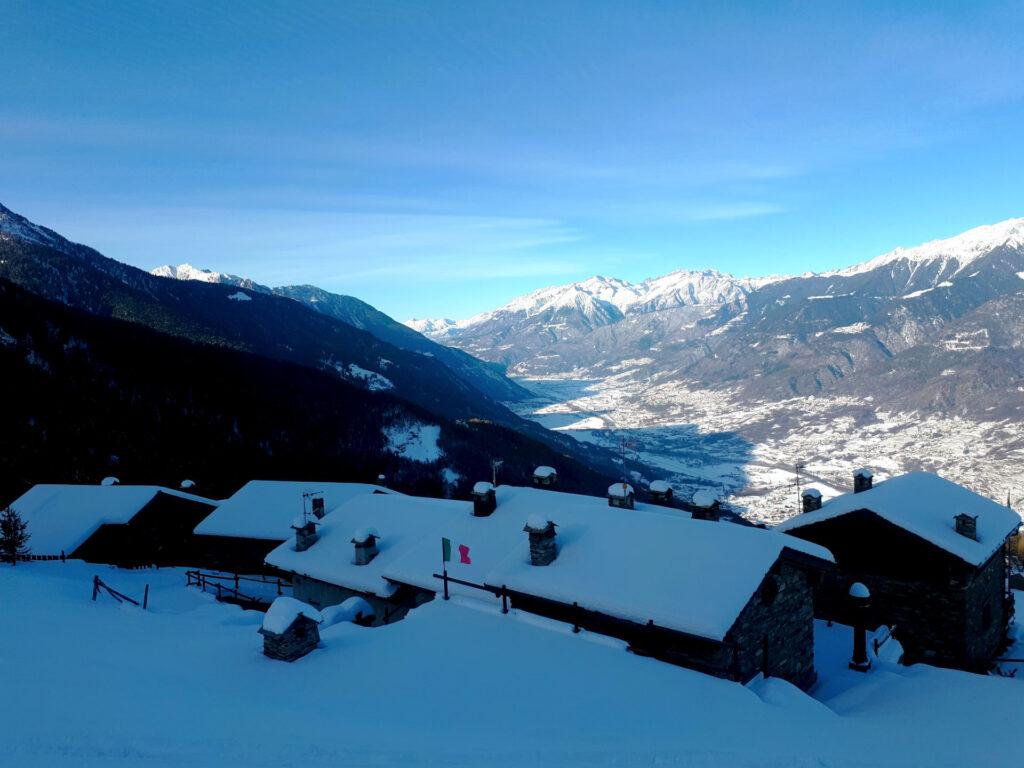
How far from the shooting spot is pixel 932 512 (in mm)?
29469

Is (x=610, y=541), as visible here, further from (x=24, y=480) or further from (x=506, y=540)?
(x=24, y=480)

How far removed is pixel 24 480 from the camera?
78.6 metres

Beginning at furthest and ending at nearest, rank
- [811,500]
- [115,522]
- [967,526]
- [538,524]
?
[115,522] → [811,500] → [967,526] → [538,524]

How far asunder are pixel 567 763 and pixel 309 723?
576cm

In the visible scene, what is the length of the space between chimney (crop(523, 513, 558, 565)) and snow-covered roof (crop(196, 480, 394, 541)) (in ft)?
76.3

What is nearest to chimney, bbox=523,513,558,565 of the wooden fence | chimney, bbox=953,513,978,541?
the wooden fence

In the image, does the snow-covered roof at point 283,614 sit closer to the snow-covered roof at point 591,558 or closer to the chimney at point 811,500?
the snow-covered roof at point 591,558

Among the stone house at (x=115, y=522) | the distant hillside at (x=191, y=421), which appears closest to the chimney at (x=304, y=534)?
the stone house at (x=115, y=522)

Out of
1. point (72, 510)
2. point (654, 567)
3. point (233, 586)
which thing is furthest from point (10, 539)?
point (654, 567)

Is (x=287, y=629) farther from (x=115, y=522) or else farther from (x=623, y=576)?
(x=115, y=522)

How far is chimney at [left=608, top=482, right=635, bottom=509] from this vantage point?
26375mm

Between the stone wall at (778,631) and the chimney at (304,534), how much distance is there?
824 inches

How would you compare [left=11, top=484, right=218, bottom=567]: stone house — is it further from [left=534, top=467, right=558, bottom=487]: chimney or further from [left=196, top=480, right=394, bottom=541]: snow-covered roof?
[left=534, top=467, right=558, bottom=487]: chimney

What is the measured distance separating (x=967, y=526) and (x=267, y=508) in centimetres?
4140
